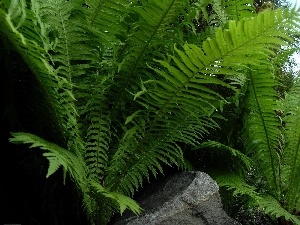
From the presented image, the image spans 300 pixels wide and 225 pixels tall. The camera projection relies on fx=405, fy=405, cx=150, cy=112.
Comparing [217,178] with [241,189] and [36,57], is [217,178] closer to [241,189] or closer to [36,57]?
[241,189]

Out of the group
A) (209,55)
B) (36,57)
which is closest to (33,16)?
(36,57)

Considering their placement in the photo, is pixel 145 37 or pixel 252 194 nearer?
pixel 145 37

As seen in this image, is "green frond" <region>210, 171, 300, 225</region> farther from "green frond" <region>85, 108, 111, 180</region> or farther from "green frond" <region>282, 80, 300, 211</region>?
"green frond" <region>85, 108, 111, 180</region>

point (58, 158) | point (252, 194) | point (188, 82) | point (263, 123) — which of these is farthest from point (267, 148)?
point (58, 158)

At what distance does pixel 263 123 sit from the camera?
6.07 ft

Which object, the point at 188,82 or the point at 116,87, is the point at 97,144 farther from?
the point at 188,82

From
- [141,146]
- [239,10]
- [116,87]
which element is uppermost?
[239,10]

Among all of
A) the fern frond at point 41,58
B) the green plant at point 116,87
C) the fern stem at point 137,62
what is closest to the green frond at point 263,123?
the green plant at point 116,87

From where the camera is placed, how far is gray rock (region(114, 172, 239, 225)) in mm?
1404

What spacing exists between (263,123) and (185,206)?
63cm

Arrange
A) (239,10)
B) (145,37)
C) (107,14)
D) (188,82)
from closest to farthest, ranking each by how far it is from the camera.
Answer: (188,82) < (145,37) < (107,14) < (239,10)

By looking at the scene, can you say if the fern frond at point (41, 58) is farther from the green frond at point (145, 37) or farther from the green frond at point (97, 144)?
the green frond at point (145, 37)

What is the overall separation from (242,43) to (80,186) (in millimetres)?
671

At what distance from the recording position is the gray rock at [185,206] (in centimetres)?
140
